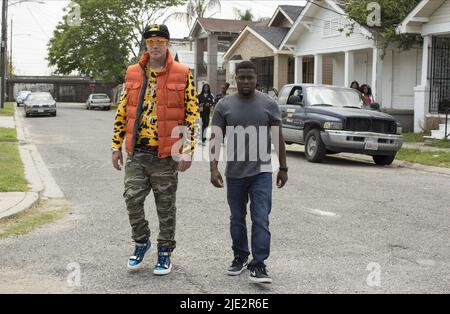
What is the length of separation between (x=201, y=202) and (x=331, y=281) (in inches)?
153

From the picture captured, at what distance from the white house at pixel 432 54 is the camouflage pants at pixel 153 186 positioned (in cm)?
1648

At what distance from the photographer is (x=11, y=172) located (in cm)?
1080

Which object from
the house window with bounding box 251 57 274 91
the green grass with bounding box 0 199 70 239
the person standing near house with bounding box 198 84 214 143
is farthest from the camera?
the house window with bounding box 251 57 274 91

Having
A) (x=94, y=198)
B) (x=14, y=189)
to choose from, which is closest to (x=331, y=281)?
(x=94, y=198)

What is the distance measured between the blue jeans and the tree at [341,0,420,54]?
17738 mm

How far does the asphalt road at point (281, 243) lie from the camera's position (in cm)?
496

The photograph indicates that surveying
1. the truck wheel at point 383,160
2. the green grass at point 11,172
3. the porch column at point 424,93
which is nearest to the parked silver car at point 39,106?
the green grass at point 11,172

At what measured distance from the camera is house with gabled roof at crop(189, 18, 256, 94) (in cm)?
4403

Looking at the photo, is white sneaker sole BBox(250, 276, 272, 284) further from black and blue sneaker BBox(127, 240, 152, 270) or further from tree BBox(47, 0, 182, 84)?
tree BBox(47, 0, 182, 84)

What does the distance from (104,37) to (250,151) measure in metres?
50.3

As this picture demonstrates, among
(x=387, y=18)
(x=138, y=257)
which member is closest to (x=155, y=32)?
(x=138, y=257)

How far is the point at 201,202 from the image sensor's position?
8711 millimetres

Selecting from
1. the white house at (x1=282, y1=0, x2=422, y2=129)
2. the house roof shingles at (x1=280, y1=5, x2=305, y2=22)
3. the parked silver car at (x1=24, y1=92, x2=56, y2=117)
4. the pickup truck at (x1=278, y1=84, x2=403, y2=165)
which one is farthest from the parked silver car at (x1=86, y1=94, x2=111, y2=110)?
the pickup truck at (x1=278, y1=84, x2=403, y2=165)
